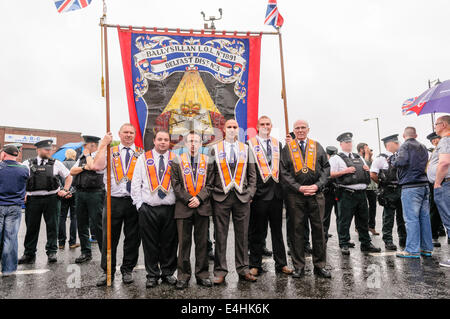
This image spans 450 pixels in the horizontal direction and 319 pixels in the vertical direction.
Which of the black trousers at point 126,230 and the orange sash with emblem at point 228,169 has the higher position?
the orange sash with emblem at point 228,169

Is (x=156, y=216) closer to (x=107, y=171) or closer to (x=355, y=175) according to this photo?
(x=107, y=171)

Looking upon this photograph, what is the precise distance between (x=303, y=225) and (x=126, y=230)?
245cm

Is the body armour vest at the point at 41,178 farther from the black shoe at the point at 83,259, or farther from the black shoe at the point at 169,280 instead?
the black shoe at the point at 169,280

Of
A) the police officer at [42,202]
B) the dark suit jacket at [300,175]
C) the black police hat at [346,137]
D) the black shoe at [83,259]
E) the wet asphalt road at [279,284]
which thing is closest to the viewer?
the wet asphalt road at [279,284]

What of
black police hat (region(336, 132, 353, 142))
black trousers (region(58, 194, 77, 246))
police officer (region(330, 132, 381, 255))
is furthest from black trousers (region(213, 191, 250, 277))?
black trousers (region(58, 194, 77, 246))

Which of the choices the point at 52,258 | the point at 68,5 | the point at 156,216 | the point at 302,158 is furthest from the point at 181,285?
the point at 68,5

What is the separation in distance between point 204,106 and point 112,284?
118 inches

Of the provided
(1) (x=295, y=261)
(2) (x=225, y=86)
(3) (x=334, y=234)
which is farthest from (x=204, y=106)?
(3) (x=334, y=234)

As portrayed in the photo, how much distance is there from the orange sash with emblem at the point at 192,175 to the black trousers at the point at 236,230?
33 cm

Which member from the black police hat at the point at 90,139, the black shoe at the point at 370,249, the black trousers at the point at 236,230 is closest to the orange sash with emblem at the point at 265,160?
the black trousers at the point at 236,230

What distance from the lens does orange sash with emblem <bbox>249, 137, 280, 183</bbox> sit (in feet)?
13.7

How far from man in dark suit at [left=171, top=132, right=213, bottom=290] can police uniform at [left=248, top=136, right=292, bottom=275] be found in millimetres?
774

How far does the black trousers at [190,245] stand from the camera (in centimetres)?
364

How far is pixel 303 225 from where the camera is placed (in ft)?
13.5
